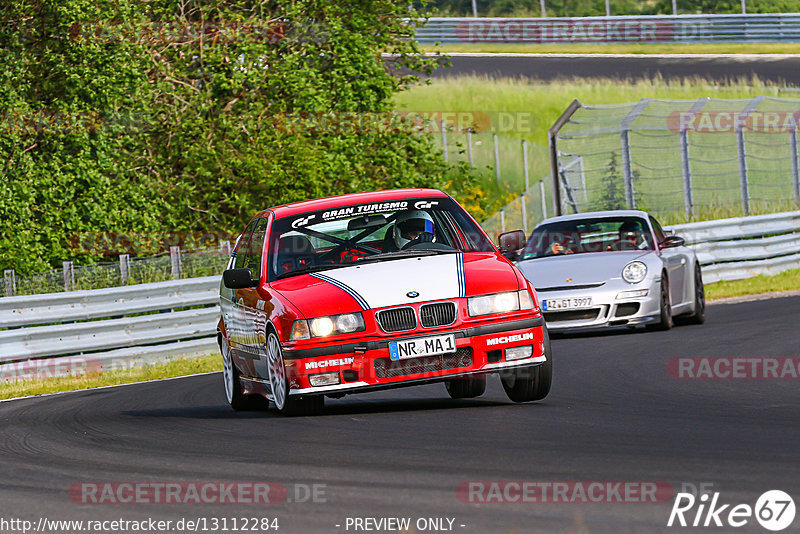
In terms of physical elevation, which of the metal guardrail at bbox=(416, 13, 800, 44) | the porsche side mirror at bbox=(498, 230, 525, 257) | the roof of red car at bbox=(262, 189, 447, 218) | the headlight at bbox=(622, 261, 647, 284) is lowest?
the metal guardrail at bbox=(416, 13, 800, 44)

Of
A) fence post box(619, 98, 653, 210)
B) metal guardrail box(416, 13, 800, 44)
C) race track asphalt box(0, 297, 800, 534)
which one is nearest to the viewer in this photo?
race track asphalt box(0, 297, 800, 534)

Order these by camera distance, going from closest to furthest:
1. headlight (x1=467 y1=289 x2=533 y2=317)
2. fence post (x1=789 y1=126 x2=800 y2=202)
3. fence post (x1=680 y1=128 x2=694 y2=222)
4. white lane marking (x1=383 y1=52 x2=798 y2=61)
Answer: headlight (x1=467 y1=289 x2=533 y2=317), fence post (x1=680 y1=128 x2=694 y2=222), fence post (x1=789 y1=126 x2=800 y2=202), white lane marking (x1=383 y1=52 x2=798 y2=61)

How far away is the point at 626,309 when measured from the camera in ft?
48.3

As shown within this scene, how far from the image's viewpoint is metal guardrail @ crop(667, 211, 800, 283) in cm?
2255

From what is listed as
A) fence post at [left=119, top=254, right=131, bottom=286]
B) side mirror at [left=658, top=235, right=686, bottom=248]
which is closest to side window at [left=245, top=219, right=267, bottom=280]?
side mirror at [left=658, top=235, right=686, bottom=248]

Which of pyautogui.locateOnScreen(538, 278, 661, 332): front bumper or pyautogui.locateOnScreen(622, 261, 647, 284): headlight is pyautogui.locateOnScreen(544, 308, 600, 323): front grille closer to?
pyautogui.locateOnScreen(538, 278, 661, 332): front bumper

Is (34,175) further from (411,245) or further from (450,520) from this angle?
(450,520)

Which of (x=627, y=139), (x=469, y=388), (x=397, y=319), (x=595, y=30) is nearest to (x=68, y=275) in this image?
(x=469, y=388)

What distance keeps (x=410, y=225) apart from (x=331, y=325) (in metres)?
1.46

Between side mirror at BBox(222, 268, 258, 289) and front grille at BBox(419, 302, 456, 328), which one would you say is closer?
front grille at BBox(419, 302, 456, 328)

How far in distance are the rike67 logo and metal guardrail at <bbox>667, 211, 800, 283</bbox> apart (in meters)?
17.0

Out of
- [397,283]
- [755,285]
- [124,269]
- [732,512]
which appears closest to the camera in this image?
[732,512]

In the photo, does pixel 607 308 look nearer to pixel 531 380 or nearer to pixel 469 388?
pixel 469 388

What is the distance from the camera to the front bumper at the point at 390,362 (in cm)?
860
